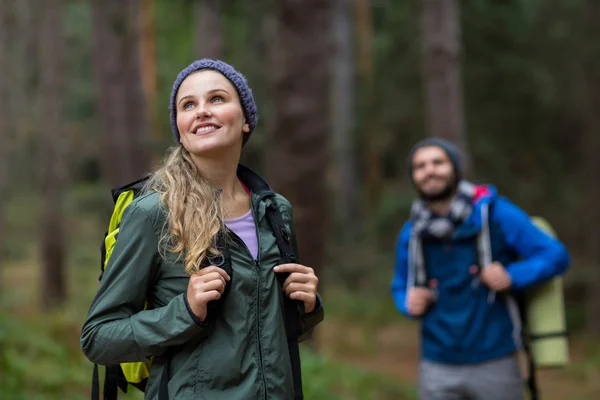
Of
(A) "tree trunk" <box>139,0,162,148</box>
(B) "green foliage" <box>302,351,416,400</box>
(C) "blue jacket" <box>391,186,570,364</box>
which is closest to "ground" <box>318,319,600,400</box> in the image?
(B) "green foliage" <box>302,351,416,400</box>

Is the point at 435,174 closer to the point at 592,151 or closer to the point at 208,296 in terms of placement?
the point at 208,296

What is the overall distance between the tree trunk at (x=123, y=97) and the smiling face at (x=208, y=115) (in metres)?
10.9

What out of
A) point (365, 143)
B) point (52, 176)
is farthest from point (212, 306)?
point (365, 143)

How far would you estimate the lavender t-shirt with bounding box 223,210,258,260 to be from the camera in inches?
113

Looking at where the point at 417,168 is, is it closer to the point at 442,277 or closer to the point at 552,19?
A: the point at 442,277

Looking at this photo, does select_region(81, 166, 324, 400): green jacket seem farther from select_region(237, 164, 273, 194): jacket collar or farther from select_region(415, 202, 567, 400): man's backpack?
select_region(415, 202, 567, 400): man's backpack

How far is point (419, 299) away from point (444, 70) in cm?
495

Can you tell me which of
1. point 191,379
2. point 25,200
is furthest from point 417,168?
point 25,200

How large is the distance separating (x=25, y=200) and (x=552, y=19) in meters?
30.7

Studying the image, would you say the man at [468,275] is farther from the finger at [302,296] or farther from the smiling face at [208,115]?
the smiling face at [208,115]

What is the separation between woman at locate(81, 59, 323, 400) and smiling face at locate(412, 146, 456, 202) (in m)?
2.33

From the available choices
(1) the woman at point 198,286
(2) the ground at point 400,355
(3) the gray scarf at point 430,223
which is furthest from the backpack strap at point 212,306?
(2) the ground at point 400,355

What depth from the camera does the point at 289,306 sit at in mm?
2963

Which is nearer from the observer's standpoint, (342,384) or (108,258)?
(108,258)
